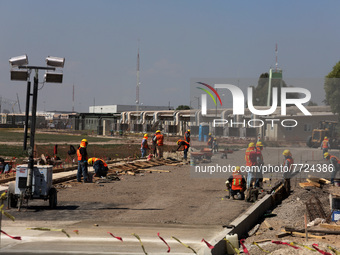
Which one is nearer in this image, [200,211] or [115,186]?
[200,211]

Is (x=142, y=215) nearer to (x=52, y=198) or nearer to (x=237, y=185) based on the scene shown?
(x=52, y=198)

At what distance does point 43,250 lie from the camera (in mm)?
9359

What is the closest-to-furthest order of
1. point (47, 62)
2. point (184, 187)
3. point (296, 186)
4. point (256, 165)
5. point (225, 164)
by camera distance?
point (47, 62)
point (256, 165)
point (184, 187)
point (296, 186)
point (225, 164)

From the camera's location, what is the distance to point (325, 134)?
125 feet

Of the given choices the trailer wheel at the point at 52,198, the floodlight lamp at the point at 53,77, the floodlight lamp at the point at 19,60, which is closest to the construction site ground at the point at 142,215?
the trailer wheel at the point at 52,198

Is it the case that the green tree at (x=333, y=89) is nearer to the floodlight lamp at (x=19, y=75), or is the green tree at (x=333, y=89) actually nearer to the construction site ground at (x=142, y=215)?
the construction site ground at (x=142, y=215)

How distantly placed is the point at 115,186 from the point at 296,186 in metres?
7.97

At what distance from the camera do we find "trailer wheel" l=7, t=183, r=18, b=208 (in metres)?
14.5

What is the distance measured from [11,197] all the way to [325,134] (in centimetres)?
2865

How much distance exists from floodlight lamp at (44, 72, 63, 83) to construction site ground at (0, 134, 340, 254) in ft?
11.9

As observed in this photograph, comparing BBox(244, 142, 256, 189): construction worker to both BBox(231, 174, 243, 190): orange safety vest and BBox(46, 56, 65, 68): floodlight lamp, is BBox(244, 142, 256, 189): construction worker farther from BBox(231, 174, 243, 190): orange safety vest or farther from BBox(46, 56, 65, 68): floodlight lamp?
BBox(46, 56, 65, 68): floodlight lamp

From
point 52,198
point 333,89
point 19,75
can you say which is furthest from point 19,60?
point 333,89

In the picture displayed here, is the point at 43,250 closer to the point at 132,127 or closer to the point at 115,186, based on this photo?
the point at 115,186

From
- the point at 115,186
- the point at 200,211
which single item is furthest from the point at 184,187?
the point at 200,211
